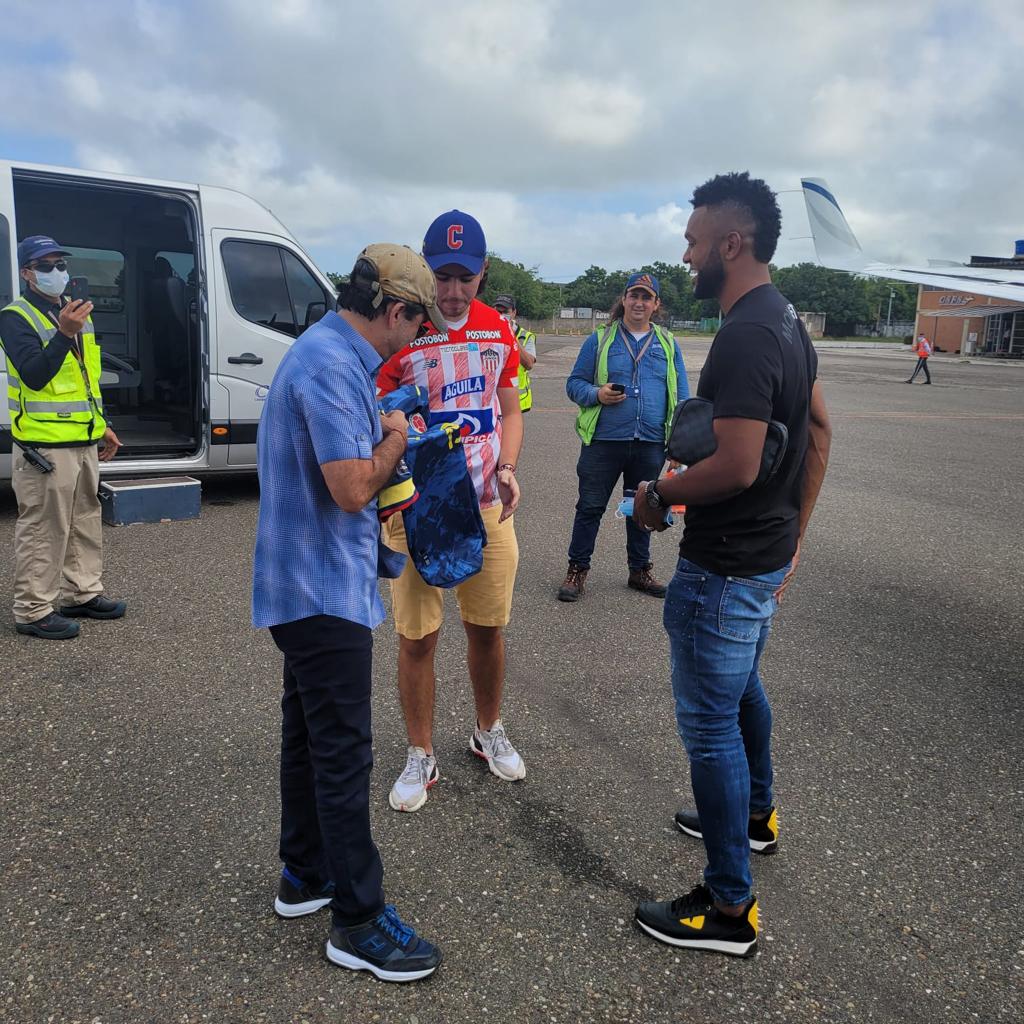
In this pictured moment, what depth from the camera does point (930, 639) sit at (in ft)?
16.2

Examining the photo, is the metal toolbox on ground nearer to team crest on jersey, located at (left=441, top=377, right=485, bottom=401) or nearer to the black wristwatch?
team crest on jersey, located at (left=441, top=377, right=485, bottom=401)

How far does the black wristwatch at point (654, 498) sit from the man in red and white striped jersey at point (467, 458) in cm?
81

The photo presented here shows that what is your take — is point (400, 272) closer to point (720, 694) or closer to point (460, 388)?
point (460, 388)

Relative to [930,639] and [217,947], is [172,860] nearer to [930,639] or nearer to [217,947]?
[217,947]

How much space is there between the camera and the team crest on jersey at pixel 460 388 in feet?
10.1

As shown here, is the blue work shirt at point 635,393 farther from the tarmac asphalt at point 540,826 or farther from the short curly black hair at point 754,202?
the short curly black hair at point 754,202

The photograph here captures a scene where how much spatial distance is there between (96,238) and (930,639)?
372 inches

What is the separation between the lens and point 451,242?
2.91m

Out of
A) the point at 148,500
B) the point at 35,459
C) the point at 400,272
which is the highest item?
the point at 400,272

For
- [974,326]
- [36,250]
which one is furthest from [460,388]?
[974,326]

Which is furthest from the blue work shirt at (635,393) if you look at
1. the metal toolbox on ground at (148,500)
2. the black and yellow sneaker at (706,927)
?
the metal toolbox on ground at (148,500)

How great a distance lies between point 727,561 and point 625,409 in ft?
10.5

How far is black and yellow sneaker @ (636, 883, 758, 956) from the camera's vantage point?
7.81ft

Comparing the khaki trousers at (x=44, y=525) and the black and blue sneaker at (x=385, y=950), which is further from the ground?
the khaki trousers at (x=44, y=525)
